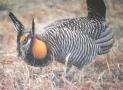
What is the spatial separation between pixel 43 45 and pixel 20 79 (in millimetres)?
334

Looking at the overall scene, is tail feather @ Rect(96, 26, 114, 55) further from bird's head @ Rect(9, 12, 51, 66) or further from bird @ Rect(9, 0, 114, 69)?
bird's head @ Rect(9, 12, 51, 66)

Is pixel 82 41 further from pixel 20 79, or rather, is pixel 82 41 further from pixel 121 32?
pixel 20 79

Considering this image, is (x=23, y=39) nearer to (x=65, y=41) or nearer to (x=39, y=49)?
(x=39, y=49)

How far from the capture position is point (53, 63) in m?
3.20

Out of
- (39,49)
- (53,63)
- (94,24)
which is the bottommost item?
(53,63)

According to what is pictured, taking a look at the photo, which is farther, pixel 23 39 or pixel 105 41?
pixel 105 41

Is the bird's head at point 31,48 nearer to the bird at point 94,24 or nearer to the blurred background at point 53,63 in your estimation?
the blurred background at point 53,63

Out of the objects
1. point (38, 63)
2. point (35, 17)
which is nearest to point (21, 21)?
point (35, 17)

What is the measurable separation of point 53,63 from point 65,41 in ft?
0.67

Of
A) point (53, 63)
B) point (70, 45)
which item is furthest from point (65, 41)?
point (53, 63)

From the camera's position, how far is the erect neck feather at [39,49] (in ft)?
10.4

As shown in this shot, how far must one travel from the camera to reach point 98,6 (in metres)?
3.33

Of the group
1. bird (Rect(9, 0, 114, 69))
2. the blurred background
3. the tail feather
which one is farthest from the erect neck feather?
the tail feather

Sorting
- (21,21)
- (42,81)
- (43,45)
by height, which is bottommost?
(42,81)
